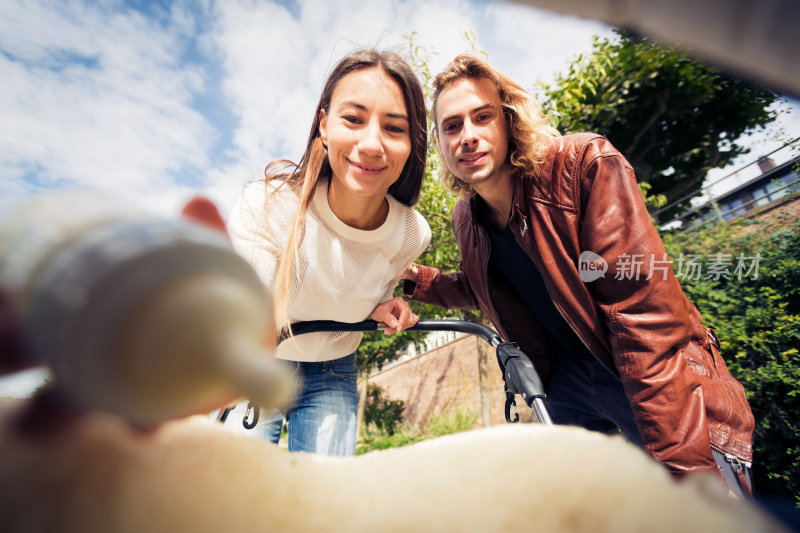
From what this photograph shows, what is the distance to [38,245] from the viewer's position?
0.87 ft

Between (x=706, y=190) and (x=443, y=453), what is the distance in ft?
27.6

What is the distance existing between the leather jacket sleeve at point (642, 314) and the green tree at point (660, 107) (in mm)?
4685

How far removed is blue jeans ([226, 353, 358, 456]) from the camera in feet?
6.43

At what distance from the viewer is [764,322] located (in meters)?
4.36

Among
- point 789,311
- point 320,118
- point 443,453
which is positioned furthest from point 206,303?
point 789,311

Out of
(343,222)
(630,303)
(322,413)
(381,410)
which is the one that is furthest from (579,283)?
(381,410)

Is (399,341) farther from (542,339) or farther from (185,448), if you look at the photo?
(185,448)

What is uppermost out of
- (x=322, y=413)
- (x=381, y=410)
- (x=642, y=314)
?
(x=642, y=314)

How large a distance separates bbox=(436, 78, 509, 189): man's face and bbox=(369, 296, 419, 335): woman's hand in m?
0.90

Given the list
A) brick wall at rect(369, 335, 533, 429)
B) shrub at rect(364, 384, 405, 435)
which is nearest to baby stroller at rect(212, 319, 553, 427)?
brick wall at rect(369, 335, 533, 429)

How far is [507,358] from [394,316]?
613mm

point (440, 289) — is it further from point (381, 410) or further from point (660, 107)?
point (381, 410)

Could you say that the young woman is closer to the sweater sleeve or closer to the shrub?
the sweater sleeve

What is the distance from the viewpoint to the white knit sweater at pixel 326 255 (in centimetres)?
164
